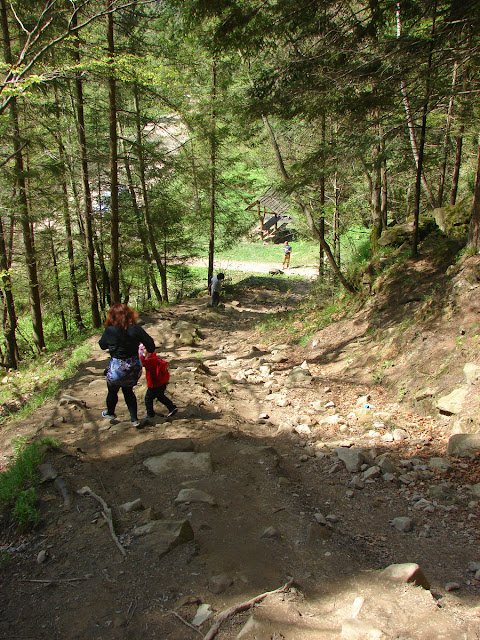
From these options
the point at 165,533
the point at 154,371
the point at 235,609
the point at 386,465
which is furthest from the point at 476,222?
the point at 235,609

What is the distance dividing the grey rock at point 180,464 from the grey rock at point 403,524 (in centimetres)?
209

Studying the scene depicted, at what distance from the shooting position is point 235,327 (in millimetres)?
14867

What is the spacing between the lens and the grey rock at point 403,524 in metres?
4.29

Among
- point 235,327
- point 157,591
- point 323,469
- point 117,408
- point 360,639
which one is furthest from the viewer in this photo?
point 235,327

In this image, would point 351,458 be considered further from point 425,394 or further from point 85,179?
point 85,179

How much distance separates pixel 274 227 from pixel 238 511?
40460 mm

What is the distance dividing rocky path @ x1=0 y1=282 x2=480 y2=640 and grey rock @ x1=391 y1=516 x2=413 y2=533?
15mm

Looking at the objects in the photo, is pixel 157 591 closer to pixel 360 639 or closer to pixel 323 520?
pixel 360 639

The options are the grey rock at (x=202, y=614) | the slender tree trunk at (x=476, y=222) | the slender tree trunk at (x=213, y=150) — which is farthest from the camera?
the slender tree trunk at (x=213, y=150)

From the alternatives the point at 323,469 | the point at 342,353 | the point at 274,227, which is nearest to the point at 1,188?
the point at 342,353

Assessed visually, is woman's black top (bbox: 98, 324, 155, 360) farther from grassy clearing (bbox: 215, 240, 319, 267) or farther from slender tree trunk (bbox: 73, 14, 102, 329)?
grassy clearing (bbox: 215, 240, 319, 267)

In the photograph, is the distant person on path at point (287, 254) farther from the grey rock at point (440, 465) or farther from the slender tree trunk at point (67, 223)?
the grey rock at point (440, 465)

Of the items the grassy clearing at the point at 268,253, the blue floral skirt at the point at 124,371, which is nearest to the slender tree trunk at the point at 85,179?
the blue floral skirt at the point at 124,371

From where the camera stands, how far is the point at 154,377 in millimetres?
6402
